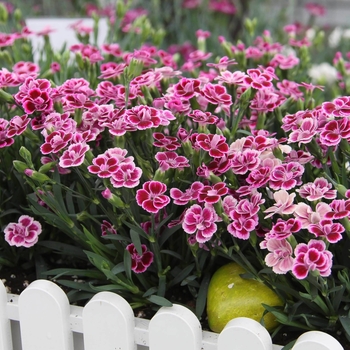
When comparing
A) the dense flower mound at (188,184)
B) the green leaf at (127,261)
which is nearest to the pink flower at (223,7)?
the dense flower mound at (188,184)

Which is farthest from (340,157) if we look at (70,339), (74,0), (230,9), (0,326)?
(74,0)

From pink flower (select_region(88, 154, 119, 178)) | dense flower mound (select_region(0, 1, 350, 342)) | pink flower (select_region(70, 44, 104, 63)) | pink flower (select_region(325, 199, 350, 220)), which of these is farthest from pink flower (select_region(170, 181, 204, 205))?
pink flower (select_region(70, 44, 104, 63))

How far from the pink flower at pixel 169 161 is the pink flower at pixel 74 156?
12cm

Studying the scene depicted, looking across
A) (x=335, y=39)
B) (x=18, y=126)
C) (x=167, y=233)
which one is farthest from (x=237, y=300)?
(x=335, y=39)

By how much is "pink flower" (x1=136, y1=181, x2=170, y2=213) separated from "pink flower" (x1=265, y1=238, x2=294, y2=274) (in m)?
0.18

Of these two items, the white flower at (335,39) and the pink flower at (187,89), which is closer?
the pink flower at (187,89)

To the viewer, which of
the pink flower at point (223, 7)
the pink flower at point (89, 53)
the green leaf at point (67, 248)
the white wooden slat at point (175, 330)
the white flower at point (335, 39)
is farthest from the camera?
the white flower at point (335, 39)

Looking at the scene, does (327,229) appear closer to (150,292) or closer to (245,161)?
(245,161)

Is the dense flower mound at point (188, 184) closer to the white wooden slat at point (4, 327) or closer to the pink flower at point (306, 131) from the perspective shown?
the pink flower at point (306, 131)

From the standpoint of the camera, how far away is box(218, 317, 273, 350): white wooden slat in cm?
85

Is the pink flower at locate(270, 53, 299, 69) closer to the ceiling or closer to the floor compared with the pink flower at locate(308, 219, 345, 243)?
closer to the ceiling

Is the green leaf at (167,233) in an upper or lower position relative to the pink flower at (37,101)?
lower

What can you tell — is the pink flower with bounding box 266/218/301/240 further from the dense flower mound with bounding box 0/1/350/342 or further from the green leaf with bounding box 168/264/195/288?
the green leaf with bounding box 168/264/195/288

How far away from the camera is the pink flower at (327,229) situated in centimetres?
82
